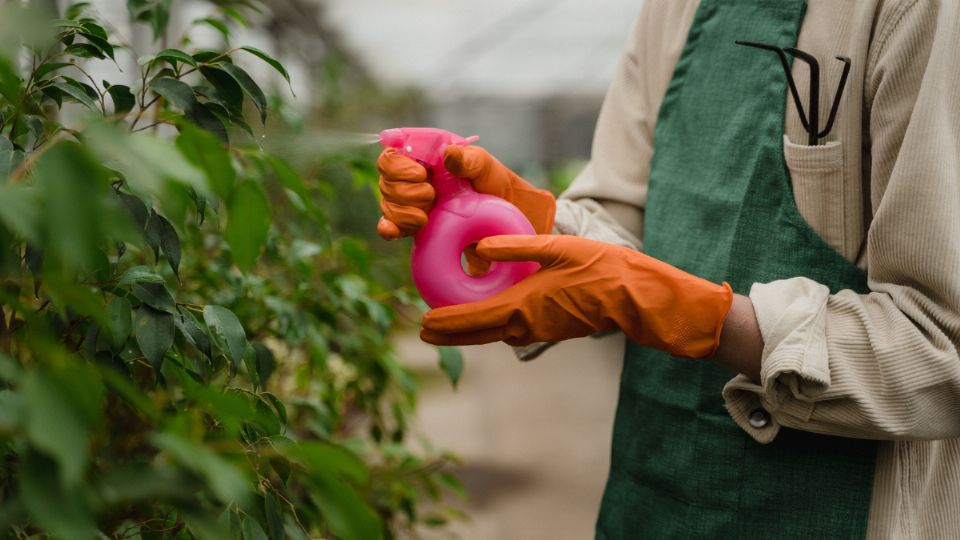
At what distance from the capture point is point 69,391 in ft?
1.31

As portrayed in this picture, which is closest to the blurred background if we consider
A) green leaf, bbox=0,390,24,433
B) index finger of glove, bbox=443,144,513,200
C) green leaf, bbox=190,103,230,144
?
index finger of glove, bbox=443,144,513,200

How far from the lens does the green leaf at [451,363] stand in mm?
1270

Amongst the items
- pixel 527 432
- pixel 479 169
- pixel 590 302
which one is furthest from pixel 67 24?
pixel 527 432

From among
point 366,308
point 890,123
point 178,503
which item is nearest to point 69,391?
point 178,503

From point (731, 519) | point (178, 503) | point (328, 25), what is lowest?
point (328, 25)

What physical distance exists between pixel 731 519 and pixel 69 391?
88 cm

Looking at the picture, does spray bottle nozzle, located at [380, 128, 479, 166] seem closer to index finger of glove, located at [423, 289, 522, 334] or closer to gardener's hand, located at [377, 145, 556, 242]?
gardener's hand, located at [377, 145, 556, 242]

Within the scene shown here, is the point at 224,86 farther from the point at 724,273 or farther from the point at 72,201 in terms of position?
the point at 724,273

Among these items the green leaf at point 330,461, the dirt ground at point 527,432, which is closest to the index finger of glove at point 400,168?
the green leaf at point 330,461

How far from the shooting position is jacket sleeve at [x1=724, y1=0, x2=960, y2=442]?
34.4 inches

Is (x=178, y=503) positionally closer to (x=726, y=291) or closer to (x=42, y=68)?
(x=42, y=68)

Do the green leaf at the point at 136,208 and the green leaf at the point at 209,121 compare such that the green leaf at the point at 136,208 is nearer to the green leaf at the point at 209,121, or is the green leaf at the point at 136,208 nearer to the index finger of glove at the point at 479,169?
the green leaf at the point at 209,121

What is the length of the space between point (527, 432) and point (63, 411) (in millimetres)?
3744

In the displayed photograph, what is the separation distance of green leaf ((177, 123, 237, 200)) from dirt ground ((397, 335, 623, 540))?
69.8 inches
